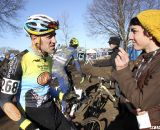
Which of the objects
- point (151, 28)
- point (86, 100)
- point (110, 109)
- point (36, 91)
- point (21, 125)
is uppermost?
point (151, 28)

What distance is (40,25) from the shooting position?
3818mm

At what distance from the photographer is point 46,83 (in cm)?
387

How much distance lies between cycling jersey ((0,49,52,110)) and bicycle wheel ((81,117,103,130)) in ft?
12.0

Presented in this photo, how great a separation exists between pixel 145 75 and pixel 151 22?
0.47 m

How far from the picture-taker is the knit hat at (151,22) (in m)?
2.94

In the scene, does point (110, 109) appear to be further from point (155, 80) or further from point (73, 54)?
point (155, 80)

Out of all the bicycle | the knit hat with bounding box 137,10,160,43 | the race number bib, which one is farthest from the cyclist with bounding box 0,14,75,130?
the bicycle

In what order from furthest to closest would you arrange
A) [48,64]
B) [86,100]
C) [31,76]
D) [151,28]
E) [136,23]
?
[86,100] → [48,64] → [31,76] → [136,23] → [151,28]

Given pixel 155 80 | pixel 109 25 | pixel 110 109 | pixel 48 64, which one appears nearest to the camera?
pixel 155 80

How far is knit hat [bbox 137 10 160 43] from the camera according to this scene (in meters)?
2.94

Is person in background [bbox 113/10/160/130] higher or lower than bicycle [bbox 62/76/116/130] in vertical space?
higher

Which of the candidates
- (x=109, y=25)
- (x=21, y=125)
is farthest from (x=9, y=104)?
(x=109, y=25)

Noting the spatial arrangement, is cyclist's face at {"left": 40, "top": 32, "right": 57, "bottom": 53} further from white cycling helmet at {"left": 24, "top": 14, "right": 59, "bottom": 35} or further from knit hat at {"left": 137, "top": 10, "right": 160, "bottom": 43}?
knit hat at {"left": 137, "top": 10, "right": 160, "bottom": 43}

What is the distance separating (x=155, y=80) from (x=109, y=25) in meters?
27.9
